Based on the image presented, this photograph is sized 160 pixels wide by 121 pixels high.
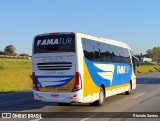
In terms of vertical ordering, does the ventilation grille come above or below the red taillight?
above

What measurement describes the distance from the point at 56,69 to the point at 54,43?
1.07 metres

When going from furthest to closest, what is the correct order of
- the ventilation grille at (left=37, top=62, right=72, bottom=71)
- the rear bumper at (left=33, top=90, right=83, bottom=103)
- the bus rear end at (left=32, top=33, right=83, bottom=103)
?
the ventilation grille at (left=37, top=62, right=72, bottom=71) < the bus rear end at (left=32, top=33, right=83, bottom=103) < the rear bumper at (left=33, top=90, right=83, bottom=103)

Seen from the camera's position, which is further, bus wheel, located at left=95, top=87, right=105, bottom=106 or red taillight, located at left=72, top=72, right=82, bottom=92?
bus wheel, located at left=95, top=87, right=105, bottom=106

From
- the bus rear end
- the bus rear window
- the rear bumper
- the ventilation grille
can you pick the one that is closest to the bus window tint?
the bus rear window

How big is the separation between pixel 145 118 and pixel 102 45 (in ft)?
19.7

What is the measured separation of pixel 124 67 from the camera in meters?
22.3

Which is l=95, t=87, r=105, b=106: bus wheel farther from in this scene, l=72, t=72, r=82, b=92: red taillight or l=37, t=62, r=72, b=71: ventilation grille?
l=37, t=62, r=72, b=71: ventilation grille

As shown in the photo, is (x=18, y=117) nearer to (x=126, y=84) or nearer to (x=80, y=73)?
(x=80, y=73)

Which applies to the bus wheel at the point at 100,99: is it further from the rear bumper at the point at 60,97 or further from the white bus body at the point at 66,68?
the rear bumper at the point at 60,97

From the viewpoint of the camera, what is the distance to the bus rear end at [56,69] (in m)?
14.9

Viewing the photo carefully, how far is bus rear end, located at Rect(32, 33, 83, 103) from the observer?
48.9 feet

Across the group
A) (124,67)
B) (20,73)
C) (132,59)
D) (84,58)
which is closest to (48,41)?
(84,58)

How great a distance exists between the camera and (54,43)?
15445 mm

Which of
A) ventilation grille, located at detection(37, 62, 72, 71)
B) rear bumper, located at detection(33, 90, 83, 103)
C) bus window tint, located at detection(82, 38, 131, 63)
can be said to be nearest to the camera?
rear bumper, located at detection(33, 90, 83, 103)
